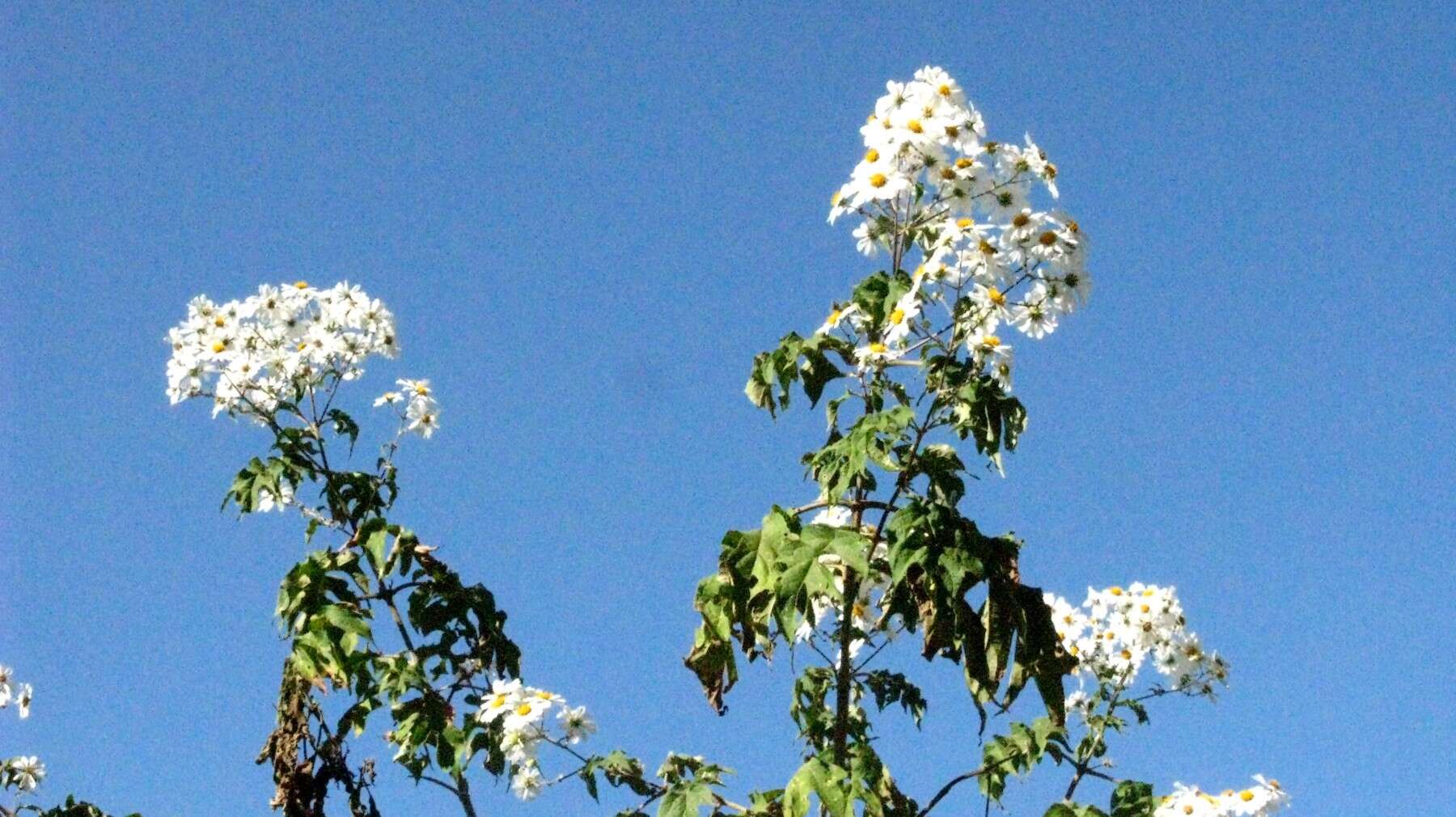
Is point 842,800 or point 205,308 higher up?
point 205,308

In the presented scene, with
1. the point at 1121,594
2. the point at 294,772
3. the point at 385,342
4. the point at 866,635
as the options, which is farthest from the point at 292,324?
Answer: the point at 1121,594

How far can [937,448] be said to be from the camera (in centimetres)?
505

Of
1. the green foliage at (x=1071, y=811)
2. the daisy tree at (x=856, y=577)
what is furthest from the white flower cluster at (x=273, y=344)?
the green foliage at (x=1071, y=811)

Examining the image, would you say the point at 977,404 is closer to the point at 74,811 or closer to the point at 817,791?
the point at 817,791

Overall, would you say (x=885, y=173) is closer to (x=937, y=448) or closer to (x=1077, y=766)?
(x=937, y=448)

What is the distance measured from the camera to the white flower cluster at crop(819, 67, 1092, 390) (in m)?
5.07

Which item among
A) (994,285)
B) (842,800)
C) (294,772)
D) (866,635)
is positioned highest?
(994,285)

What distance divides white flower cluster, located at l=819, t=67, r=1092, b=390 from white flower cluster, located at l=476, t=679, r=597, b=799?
5.94 ft

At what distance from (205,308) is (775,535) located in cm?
354

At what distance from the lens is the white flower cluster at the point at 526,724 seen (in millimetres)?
5887

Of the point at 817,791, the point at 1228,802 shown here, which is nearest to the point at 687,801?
the point at 817,791

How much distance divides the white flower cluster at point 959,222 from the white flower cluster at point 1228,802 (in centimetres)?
259

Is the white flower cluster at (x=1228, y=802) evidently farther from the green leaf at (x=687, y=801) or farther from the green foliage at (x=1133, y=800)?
the green leaf at (x=687, y=801)

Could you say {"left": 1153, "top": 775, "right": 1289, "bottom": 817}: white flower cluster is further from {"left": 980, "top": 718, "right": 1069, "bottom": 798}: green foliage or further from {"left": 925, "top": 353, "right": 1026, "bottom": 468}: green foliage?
{"left": 925, "top": 353, "right": 1026, "bottom": 468}: green foliage
